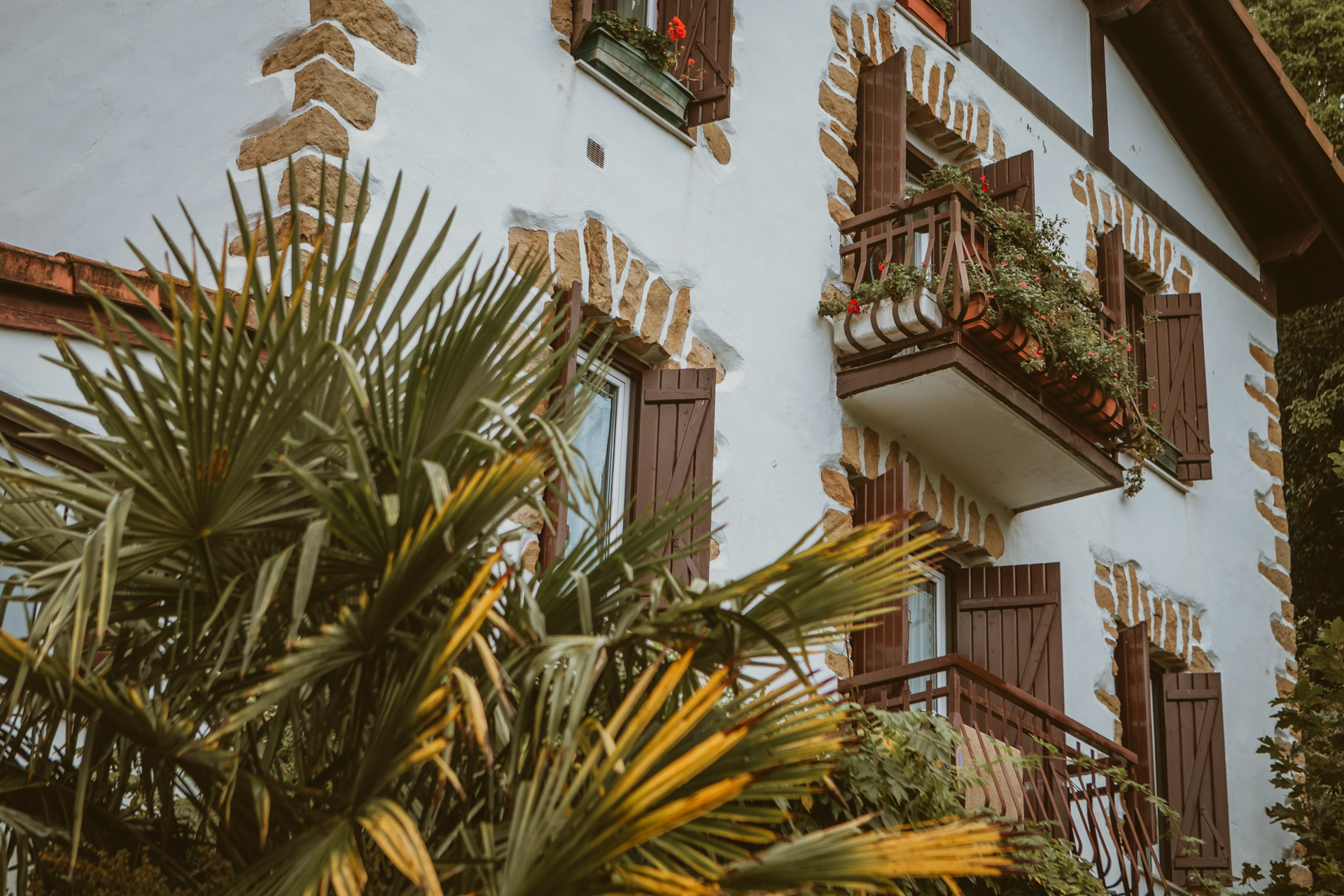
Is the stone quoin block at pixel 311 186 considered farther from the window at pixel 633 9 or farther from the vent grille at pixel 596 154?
the window at pixel 633 9

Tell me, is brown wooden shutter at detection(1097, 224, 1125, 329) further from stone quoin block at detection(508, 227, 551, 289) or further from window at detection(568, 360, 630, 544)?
stone quoin block at detection(508, 227, 551, 289)

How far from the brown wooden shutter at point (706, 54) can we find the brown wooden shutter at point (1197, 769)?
200 inches

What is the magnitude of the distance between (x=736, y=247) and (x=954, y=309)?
1.05 m

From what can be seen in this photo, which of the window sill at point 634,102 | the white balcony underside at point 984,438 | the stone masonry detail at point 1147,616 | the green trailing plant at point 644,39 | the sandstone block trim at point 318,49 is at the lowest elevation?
the stone masonry detail at point 1147,616

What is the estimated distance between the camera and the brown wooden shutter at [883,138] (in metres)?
8.07

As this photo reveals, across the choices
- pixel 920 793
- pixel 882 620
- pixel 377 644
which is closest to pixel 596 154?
pixel 882 620

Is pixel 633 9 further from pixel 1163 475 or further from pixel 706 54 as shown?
pixel 1163 475

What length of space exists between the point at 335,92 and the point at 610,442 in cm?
187

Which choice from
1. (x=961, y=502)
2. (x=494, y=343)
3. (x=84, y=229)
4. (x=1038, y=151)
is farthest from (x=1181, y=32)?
(x=494, y=343)

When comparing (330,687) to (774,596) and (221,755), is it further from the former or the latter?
(774,596)

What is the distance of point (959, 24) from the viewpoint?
30.3 feet

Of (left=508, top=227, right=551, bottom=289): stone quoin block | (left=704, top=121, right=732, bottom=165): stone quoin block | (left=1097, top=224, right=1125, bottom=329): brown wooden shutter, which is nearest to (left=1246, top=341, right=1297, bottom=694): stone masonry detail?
(left=1097, top=224, right=1125, bottom=329): brown wooden shutter

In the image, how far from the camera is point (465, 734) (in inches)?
119

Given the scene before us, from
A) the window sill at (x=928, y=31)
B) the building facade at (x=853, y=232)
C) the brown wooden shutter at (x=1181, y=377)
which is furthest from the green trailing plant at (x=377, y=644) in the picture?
the brown wooden shutter at (x=1181, y=377)
